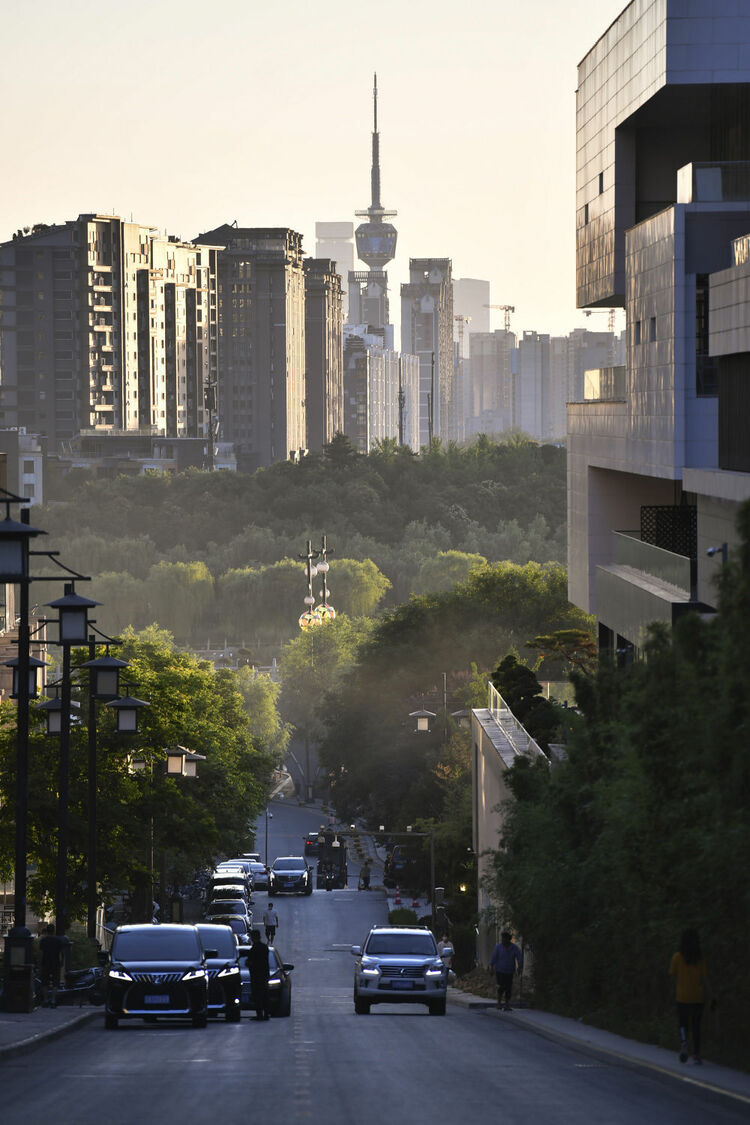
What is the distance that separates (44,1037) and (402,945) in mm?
10373

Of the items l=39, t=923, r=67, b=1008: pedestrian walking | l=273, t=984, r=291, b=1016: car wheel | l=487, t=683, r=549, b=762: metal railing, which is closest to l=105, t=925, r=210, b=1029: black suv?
l=39, t=923, r=67, b=1008: pedestrian walking

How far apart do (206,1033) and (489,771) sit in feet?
84.2

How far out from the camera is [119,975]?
78.2 ft

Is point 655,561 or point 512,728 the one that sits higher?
point 655,561

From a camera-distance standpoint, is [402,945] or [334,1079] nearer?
[334,1079]

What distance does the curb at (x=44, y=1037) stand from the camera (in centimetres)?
1883

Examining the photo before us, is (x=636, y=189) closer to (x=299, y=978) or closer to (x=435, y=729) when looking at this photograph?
(x=299, y=978)

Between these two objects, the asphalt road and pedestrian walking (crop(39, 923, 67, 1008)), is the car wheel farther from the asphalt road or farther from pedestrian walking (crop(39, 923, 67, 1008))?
pedestrian walking (crop(39, 923, 67, 1008))

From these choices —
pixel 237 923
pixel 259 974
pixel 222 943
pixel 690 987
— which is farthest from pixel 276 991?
pixel 237 923

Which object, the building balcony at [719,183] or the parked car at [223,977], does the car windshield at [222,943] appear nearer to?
the parked car at [223,977]

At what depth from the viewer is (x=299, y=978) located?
49688 mm

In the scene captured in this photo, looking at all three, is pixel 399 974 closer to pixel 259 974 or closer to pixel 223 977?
pixel 259 974

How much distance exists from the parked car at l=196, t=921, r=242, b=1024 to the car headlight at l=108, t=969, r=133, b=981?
2538mm

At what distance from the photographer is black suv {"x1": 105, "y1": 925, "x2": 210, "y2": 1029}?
23844 mm
